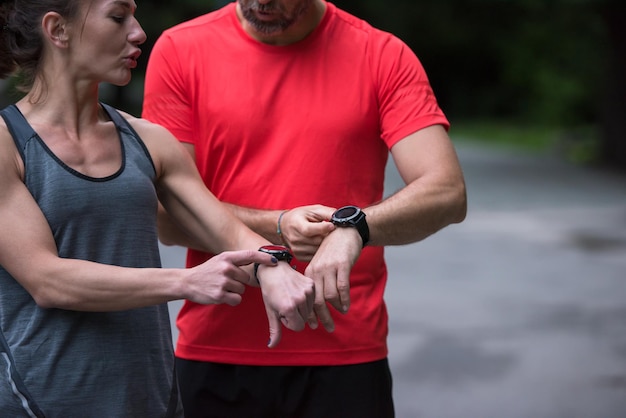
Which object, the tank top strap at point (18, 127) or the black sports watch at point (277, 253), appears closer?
the tank top strap at point (18, 127)

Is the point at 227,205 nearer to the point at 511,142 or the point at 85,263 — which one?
the point at 85,263

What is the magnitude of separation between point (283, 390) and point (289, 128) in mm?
791

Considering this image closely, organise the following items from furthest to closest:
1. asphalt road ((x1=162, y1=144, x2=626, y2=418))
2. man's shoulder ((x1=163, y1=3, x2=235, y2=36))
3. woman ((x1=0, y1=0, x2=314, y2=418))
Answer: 1. asphalt road ((x1=162, y1=144, x2=626, y2=418))
2. man's shoulder ((x1=163, y1=3, x2=235, y2=36))
3. woman ((x1=0, y1=0, x2=314, y2=418))

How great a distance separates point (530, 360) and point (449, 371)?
0.60 m

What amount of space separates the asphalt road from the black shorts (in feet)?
10.4

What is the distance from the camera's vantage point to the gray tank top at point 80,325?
2.51m

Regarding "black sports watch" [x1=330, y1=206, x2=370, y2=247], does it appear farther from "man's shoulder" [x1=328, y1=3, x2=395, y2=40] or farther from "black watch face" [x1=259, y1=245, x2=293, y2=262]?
"man's shoulder" [x1=328, y1=3, x2=395, y2=40]

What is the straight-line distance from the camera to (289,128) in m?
3.28

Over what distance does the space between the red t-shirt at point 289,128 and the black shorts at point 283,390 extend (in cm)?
4

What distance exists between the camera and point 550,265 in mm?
10656

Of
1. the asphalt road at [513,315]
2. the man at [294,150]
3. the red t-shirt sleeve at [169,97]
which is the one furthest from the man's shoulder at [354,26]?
the asphalt road at [513,315]

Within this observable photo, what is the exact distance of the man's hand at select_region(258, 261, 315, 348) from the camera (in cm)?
264

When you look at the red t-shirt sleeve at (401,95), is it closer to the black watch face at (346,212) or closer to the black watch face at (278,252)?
the black watch face at (346,212)

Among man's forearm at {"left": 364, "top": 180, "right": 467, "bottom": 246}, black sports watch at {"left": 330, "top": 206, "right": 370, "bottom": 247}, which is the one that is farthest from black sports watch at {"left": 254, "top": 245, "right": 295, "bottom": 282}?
man's forearm at {"left": 364, "top": 180, "right": 467, "bottom": 246}
